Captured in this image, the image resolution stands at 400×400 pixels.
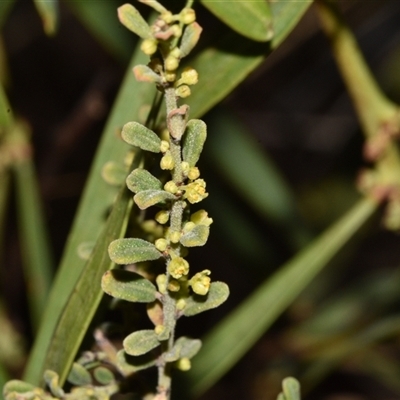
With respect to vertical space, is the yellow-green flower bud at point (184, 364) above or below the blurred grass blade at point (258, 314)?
above

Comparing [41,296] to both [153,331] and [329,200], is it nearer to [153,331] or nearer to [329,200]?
[153,331]

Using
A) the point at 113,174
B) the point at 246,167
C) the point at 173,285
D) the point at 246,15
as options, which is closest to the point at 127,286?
the point at 173,285

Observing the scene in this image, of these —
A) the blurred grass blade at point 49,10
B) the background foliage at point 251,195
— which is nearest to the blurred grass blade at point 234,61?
the background foliage at point 251,195

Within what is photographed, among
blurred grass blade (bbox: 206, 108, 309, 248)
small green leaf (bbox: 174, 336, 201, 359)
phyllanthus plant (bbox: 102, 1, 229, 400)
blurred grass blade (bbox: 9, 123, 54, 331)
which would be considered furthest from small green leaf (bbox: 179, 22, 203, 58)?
blurred grass blade (bbox: 206, 108, 309, 248)

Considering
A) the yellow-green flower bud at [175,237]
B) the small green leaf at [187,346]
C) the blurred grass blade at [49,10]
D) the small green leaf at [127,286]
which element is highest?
the yellow-green flower bud at [175,237]

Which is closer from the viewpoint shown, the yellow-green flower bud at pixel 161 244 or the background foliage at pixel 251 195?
the yellow-green flower bud at pixel 161 244

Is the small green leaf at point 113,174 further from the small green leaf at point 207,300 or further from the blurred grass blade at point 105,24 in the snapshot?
the blurred grass blade at point 105,24

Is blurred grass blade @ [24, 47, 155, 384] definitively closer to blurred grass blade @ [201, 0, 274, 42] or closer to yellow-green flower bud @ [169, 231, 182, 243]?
blurred grass blade @ [201, 0, 274, 42]

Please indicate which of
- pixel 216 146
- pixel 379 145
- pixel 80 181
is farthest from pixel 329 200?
pixel 379 145
